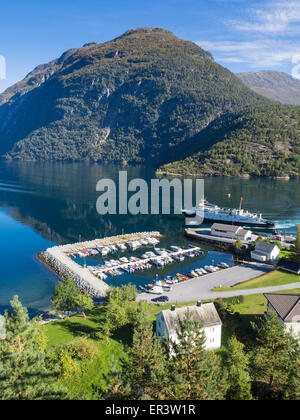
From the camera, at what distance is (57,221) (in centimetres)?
12394

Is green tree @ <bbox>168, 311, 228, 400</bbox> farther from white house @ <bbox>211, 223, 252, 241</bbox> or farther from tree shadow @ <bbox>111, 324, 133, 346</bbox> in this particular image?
white house @ <bbox>211, 223, 252, 241</bbox>

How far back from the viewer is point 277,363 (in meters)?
31.7

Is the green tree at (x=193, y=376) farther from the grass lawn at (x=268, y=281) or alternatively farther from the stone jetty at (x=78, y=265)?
the grass lawn at (x=268, y=281)

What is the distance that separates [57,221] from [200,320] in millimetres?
94659

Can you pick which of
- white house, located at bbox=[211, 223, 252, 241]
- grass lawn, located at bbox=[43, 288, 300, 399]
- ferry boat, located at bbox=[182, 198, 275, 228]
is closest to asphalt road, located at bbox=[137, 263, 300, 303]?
grass lawn, located at bbox=[43, 288, 300, 399]

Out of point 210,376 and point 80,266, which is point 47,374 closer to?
point 210,376

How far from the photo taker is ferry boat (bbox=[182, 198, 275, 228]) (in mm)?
115412

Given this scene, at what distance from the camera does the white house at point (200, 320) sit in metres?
39.9

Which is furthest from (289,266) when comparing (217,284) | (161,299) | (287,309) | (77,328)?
(77,328)

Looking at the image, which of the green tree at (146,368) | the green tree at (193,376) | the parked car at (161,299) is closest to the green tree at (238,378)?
the green tree at (193,376)

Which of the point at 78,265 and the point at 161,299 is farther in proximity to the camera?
the point at 78,265

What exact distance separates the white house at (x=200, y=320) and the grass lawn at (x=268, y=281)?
1790 centimetres

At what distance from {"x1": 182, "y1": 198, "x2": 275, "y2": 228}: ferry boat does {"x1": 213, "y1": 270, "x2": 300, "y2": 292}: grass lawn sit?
50.3 m

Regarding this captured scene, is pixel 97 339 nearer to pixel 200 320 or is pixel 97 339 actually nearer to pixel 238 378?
pixel 200 320
